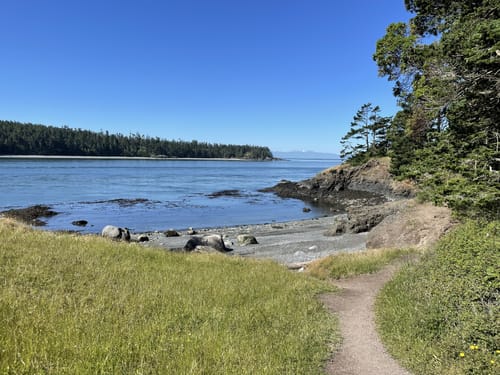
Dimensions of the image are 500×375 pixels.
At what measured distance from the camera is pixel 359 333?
6.84m

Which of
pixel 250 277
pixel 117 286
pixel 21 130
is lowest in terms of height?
pixel 250 277

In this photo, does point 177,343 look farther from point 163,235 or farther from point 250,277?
point 163,235

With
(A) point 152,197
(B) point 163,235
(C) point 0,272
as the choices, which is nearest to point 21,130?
(A) point 152,197

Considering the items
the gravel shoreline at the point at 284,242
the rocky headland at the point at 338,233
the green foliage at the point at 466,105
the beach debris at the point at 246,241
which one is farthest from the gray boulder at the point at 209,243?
the green foliage at the point at 466,105

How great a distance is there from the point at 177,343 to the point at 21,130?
198m

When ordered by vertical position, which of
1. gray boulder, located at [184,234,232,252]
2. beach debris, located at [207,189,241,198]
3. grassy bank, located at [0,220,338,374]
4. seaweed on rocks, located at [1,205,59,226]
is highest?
grassy bank, located at [0,220,338,374]

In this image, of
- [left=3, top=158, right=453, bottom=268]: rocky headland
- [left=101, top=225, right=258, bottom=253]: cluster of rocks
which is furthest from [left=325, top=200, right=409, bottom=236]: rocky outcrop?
[left=101, top=225, right=258, bottom=253]: cluster of rocks

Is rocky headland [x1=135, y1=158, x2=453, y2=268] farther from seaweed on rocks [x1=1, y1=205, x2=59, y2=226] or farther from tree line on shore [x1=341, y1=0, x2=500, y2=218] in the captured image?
seaweed on rocks [x1=1, y1=205, x2=59, y2=226]

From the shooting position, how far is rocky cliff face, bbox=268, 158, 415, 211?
48.4 metres

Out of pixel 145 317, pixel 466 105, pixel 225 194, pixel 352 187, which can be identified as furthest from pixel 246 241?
pixel 352 187

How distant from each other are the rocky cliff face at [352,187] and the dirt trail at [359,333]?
1409 inches

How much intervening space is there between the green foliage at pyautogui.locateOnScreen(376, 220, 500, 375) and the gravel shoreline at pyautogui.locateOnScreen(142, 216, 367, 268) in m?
8.08

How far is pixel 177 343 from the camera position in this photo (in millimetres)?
5000

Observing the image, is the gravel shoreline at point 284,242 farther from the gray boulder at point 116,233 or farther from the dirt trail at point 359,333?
the dirt trail at point 359,333
